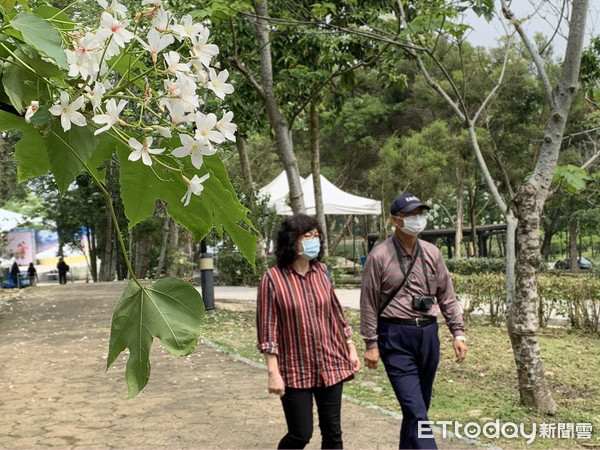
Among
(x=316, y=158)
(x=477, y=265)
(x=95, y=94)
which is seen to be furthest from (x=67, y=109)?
(x=477, y=265)

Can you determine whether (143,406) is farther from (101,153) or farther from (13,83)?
(13,83)

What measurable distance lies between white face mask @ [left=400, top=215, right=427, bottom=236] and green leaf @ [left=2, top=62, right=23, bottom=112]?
346 cm

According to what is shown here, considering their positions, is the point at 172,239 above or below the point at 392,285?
above

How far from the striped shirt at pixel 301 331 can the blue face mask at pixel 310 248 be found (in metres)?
0.12

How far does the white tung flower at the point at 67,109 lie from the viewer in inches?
30.1

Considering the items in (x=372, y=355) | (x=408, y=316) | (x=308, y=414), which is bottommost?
(x=308, y=414)

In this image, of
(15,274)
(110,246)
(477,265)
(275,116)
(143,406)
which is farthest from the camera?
(15,274)

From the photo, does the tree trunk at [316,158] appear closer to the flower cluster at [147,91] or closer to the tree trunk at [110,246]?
the tree trunk at [110,246]

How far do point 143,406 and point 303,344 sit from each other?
279cm

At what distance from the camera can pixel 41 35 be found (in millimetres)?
725

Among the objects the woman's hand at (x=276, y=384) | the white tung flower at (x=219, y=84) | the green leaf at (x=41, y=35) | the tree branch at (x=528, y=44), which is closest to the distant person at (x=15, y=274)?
the tree branch at (x=528, y=44)

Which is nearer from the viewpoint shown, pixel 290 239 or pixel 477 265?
pixel 290 239

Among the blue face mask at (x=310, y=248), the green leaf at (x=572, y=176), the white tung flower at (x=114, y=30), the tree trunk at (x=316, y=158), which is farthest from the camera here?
the tree trunk at (x=316, y=158)

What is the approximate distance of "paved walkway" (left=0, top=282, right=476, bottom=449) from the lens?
4957 mm
